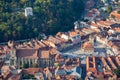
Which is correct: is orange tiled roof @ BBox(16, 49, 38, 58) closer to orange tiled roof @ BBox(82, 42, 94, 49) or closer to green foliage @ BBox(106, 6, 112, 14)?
orange tiled roof @ BBox(82, 42, 94, 49)

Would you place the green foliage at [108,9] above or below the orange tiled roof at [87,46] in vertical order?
above

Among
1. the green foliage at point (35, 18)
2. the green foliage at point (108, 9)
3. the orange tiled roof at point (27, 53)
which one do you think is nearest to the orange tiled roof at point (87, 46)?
the orange tiled roof at point (27, 53)

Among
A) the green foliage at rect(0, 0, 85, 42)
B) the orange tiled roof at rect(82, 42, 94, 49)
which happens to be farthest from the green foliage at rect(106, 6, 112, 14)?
the orange tiled roof at rect(82, 42, 94, 49)

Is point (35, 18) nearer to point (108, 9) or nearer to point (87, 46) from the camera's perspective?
point (87, 46)

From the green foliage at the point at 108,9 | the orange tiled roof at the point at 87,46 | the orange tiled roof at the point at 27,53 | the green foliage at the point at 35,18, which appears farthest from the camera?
the green foliage at the point at 108,9

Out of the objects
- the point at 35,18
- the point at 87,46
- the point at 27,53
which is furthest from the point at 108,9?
the point at 27,53

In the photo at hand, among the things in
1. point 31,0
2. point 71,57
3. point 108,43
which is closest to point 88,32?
point 108,43

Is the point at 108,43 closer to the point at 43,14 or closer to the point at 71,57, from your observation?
the point at 71,57

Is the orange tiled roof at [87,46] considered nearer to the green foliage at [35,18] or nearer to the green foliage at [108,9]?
the green foliage at [35,18]
